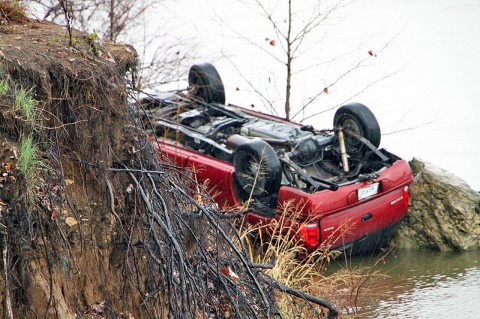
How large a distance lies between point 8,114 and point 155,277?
1299mm

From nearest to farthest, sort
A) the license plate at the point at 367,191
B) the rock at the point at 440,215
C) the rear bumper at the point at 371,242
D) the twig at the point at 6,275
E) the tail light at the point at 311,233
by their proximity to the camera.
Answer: the twig at the point at 6,275 → the tail light at the point at 311,233 → the license plate at the point at 367,191 → the rear bumper at the point at 371,242 → the rock at the point at 440,215

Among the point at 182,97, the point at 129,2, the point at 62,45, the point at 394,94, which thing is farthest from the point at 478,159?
the point at 62,45

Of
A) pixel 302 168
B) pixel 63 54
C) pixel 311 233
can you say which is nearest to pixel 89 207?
pixel 63 54

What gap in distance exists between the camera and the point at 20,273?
3.83 metres

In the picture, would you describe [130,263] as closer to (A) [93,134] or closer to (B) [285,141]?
(A) [93,134]

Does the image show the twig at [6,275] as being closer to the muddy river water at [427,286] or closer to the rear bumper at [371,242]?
the muddy river water at [427,286]

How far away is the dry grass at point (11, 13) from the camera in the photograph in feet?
16.1

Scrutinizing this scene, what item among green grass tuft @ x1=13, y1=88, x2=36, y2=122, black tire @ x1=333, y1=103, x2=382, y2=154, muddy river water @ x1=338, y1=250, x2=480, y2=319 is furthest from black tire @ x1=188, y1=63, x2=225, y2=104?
green grass tuft @ x1=13, y1=88, x2=36, y2=122

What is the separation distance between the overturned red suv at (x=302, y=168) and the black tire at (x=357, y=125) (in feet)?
0.04

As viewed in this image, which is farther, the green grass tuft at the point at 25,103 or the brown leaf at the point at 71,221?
the brown leaf at the point at 71,221

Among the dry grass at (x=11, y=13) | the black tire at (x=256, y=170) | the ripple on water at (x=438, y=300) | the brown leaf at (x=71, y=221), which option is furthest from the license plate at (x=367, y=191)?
the brown leaf at (x=71, y=221)

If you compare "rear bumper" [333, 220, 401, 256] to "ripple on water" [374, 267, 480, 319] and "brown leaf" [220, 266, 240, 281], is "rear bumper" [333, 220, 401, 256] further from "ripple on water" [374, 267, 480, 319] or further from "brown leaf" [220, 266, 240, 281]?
"brown leaf" [220, 266, 240, 281]

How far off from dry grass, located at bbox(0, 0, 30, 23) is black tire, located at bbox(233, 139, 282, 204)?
3076mm

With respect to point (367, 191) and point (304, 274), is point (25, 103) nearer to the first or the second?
point (304, 274)
